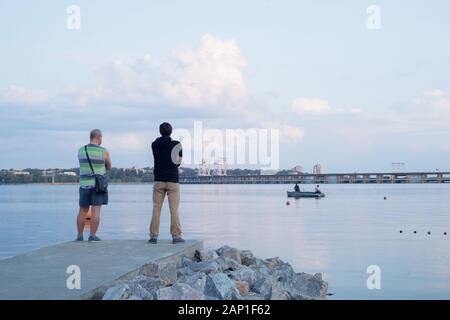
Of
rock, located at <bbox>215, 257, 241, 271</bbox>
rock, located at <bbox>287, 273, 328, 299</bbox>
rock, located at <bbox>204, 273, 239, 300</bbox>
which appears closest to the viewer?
rock, located at <bbox>204, 273, 239, 300</bbox>

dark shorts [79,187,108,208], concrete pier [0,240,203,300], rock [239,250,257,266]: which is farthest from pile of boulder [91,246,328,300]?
dark shorts [79,187,108,208]

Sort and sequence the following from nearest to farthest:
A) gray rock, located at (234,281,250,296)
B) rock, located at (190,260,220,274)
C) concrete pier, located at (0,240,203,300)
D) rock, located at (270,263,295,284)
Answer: concrete pier, located at (0,240,203,300) → gray rock, located at (234,281,250,296) → rock, located at (190,260,220,274) → rock, located at (270,263,295,284)

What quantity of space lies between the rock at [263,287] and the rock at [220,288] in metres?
0.83

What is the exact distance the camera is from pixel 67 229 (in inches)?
1304

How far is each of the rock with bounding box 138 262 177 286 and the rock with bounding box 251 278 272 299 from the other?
1238 millimetres

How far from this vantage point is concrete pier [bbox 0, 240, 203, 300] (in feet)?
24.8

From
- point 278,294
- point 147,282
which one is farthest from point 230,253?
point 147,282

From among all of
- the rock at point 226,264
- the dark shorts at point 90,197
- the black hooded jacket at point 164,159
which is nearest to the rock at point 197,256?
the rock at point 226,264

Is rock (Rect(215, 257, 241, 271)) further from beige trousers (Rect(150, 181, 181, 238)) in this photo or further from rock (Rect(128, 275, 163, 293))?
rock (Rect(128, 275, 163, 293))

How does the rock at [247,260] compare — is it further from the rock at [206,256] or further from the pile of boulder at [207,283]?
the rock at [206,256]

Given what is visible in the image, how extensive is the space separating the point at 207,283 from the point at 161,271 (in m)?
0.75

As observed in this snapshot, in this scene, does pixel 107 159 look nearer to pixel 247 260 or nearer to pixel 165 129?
pixel 165 129

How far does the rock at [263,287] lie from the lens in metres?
Answer: 9.80
